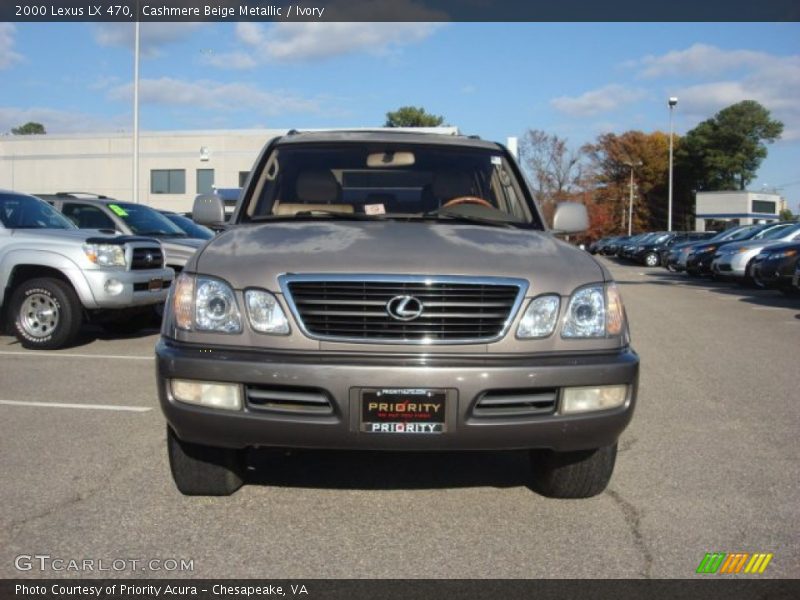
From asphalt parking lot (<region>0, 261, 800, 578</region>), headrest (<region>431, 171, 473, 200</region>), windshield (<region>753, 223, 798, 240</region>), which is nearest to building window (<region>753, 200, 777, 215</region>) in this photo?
windshield (<region>753, 223, 798, 240</region>)

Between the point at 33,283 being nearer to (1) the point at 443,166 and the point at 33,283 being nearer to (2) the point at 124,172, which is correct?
(1) the point at 443,166

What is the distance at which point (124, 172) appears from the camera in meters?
48.2

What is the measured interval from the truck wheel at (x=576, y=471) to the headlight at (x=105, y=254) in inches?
254

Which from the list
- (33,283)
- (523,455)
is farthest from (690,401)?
(33,283)

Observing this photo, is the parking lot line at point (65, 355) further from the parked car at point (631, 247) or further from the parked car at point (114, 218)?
the parked car at point (631, 247)

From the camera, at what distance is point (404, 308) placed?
136 inches

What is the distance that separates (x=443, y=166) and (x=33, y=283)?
19.1 feet

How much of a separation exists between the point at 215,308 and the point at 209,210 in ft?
5.93

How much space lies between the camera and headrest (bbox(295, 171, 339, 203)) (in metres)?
4.86

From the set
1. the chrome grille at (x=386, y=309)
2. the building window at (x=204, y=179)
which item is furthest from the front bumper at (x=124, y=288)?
the building window at (x=204, y=179)

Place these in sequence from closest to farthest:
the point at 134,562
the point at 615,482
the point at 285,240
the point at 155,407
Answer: the point at 134,562
the point at 285,240
the point at 615,482
the point at 155,407

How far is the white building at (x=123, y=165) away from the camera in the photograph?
46906 millimetres

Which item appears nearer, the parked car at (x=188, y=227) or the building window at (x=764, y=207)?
the parked car at (x=188, y=227)
